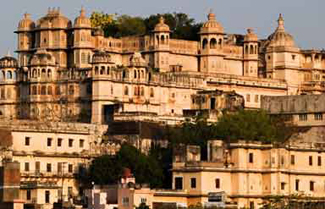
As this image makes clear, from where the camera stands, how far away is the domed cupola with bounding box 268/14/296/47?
536 feet

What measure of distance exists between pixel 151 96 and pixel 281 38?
2138cm

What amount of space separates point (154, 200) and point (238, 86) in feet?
133

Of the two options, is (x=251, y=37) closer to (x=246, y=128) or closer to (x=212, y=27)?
(x=212, y=27)

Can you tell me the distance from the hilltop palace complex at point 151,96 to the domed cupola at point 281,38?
0.09m

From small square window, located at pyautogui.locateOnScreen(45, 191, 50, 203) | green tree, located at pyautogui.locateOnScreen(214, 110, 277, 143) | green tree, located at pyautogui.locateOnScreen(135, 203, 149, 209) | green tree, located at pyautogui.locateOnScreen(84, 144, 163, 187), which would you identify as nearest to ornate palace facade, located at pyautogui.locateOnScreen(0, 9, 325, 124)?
green tree, located at pyautogui.locateOnScreen(214, 110, 277, 143)

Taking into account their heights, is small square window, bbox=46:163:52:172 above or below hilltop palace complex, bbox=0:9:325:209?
below

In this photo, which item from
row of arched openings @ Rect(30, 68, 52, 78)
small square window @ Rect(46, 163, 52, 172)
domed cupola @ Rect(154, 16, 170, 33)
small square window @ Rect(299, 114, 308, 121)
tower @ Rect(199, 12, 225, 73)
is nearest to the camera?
small square window @ Rect(46, 163, 52, 172)

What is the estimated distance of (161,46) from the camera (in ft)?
504

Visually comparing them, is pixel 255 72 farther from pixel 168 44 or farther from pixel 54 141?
pixel 54 141

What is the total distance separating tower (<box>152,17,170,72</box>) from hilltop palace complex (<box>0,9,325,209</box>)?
0.08 metres

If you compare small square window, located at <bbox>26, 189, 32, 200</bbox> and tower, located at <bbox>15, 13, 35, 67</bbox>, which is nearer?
small square window, located at <bbox>26, 189, 32, 200</bbox>

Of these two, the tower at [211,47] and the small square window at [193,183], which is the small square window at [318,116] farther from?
the small square window at [193,183]

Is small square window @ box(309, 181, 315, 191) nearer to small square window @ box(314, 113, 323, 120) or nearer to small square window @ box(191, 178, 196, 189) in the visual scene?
small square window @ box(191, 178, 196, 189)

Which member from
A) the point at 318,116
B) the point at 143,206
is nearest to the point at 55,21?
the point at 318,116
